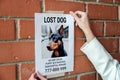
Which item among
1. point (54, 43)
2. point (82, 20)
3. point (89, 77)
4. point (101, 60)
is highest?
point (82, 20)

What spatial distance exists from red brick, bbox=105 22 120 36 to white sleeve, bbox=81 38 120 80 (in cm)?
17

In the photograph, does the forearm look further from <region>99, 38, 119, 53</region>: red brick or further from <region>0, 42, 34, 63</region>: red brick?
<region>0, 42, 34, 63</region>: red brick

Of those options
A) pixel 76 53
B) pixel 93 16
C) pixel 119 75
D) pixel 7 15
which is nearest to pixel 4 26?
pixel 7 15

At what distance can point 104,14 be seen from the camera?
4.26 feet

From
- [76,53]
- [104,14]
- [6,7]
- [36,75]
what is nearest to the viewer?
[6,7]

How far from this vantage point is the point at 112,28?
135 cm

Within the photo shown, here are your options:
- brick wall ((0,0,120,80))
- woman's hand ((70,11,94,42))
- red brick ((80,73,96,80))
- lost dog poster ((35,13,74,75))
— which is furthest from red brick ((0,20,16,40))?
red brick ((80,73,96,80))

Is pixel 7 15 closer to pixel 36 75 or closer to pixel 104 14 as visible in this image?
pixel 36 75

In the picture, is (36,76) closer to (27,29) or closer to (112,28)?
(27,29)

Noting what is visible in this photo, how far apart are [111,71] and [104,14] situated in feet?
1.09

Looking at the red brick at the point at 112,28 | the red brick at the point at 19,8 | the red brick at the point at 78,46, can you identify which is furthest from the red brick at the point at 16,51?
the red brick at the point at 112,28

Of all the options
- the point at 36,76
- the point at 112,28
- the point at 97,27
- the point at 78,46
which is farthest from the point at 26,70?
the point at 112,28

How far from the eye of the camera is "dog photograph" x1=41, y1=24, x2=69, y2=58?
1.02 metres

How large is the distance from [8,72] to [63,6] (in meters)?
0.41
